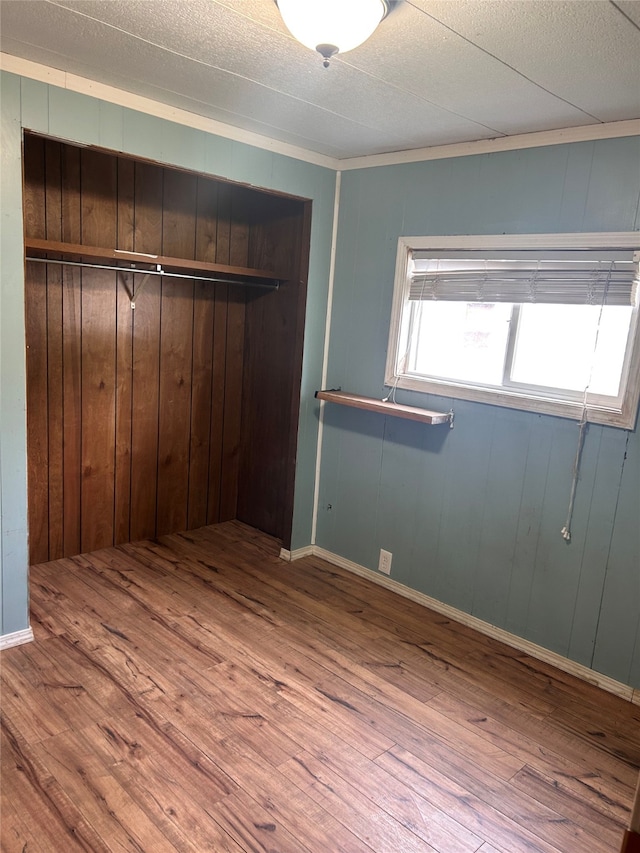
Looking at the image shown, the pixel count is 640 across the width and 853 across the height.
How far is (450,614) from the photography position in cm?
316

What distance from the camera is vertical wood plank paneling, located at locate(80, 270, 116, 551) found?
3.38m

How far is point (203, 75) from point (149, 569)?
8.22 ft

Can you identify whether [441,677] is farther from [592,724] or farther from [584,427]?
[584,427]

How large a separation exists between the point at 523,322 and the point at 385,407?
789mm

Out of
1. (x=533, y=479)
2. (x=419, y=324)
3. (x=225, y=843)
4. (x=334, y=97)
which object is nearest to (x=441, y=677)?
(x=533, y=479)

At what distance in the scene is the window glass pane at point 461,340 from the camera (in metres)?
2.94

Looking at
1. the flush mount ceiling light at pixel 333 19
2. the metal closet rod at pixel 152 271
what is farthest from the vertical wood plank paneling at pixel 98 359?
the flush mount ceiling light at pixel 333 19

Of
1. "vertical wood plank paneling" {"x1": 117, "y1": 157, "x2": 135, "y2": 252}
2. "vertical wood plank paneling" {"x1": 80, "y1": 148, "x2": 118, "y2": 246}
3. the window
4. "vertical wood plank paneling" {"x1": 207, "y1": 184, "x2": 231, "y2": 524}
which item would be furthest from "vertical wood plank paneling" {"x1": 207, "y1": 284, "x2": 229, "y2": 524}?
the window

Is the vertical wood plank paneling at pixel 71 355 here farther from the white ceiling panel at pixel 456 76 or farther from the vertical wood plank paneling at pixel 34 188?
the white ceiling panel at pixel 456 76

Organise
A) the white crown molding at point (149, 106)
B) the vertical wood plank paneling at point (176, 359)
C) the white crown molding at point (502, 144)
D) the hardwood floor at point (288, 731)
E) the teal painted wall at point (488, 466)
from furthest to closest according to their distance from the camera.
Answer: the vertical wood plank paneling at point (176, 359) → the teal painted wall at point (488, 466) → the white crown molding at point (502, 144) → the white crown molding at point (149, 106) → the hardwood floor at point (288, 731)

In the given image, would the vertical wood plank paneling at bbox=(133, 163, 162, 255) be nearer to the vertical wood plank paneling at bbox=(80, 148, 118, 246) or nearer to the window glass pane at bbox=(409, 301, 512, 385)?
the vertical wood plank paneling at bbox=(80, 148, 118, 246)

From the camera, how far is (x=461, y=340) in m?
3.09

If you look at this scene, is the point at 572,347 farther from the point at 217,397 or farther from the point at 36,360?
the point at 36,360

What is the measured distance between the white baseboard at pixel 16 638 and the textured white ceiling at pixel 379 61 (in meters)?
2.31
